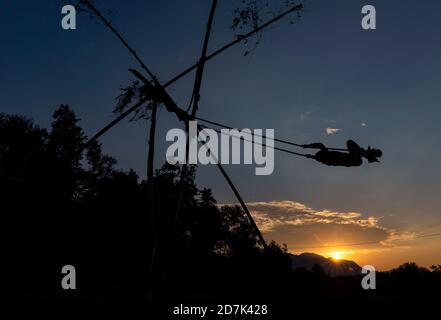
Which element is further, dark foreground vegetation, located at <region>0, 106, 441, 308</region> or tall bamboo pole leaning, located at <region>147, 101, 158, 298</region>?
dark foreground vegetation, located at <region>0, 106, 441, 308</region>

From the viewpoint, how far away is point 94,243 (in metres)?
43.1

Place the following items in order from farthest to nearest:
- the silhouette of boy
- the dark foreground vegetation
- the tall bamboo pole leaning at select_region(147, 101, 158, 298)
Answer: the dark foreground vegetation → the silhouette of boy → the tall bamboo pole leaning at select_region(147, 101, 158, 298)

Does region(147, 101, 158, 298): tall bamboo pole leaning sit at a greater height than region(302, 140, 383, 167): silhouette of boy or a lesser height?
lesser

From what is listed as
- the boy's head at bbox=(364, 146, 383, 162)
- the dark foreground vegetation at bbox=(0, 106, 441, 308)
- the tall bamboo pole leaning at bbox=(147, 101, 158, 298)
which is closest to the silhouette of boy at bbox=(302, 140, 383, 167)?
the boy's head at bbox=(364, 146, 383, 162)

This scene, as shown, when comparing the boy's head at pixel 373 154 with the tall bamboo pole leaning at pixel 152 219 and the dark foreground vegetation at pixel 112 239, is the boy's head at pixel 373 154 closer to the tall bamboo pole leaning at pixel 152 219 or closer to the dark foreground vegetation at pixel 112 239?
the tall bamboo pole leaning at pixel 152 219

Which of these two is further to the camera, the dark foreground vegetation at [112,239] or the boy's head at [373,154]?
the dark foreground vegetation at [112,239]

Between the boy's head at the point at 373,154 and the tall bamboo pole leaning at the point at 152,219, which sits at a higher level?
the boy's head at the point at 373,154

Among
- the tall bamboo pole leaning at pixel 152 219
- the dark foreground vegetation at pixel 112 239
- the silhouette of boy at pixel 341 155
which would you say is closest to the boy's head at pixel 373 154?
the silhouette of boy at pixel 341 155

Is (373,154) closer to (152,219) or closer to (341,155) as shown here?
(341,155)

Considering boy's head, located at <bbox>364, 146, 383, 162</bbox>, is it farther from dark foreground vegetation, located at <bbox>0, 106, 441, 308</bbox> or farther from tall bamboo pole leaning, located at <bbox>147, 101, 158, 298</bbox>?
dark foreground vegetation, located at <bbox>0, 106, 441, 308</bbox>

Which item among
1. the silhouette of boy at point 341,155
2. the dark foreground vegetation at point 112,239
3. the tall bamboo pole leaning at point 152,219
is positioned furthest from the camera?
the dark foreground vegetation at point 112,239

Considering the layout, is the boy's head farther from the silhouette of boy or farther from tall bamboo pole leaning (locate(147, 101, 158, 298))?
tall bamboo pole leaning (locate(147, 101, 158, 298))

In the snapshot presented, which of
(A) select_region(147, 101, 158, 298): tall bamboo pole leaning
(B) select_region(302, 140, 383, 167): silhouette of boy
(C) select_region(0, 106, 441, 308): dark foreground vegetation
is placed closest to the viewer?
(A) select_region(147, 101, 158, 298): tall bamboo pole leaning
